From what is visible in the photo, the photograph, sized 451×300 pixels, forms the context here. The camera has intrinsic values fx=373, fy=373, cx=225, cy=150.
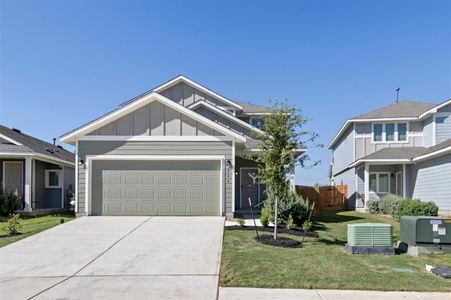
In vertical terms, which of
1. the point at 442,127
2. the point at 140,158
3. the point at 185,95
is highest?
the point at 185,95

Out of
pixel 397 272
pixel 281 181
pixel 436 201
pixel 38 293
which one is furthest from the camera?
pixel 436 201

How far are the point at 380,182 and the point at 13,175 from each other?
66.2ft

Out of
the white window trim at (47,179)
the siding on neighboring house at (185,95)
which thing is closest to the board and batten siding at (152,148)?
the white window trim at (47,179)

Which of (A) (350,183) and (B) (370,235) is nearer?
(B) (370,235)

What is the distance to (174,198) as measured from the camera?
14625 millimetres

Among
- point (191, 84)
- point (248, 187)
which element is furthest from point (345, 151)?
point (191, 84)

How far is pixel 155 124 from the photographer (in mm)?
14781

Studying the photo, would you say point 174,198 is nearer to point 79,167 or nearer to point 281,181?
point 79,167

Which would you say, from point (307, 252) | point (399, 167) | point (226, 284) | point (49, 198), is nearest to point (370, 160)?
point (399, 167)

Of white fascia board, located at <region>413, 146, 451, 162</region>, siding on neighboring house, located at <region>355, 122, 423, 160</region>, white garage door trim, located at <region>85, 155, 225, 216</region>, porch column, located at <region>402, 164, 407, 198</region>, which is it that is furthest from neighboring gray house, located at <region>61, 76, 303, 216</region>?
porch column, located at <region>402, 164, 407, 198</region>

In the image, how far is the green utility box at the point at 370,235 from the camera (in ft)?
30.0

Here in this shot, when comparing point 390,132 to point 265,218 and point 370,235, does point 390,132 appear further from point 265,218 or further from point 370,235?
point 370,235

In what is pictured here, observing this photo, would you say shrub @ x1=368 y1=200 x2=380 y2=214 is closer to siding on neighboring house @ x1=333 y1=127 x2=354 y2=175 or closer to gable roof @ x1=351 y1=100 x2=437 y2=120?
siding on neighboring house @ x1=333 y1=127 x2=354 y2=175

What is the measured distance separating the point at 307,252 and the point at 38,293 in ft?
18.8
